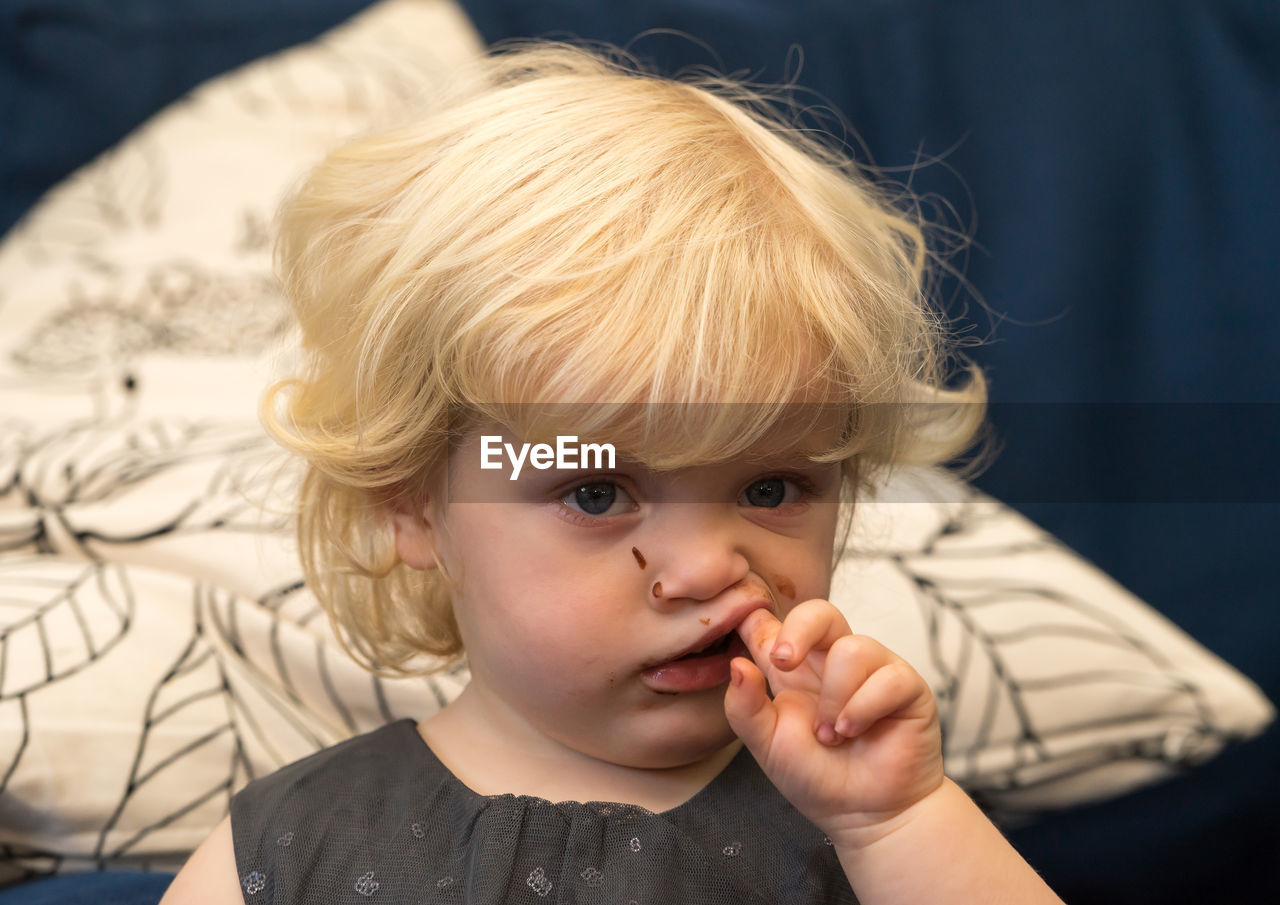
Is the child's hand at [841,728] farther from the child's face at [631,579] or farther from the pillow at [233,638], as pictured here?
the pillow at [233,638]

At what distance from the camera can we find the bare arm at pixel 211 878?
1.94ft

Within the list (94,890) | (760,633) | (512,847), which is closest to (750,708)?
(760,633)

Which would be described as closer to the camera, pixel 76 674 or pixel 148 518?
pixel 76 674

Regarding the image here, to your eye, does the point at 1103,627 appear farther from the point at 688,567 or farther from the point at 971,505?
the point at 688,567

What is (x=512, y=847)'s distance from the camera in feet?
1.91

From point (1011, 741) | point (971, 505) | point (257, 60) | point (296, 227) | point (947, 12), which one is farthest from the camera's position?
point (257, 60)

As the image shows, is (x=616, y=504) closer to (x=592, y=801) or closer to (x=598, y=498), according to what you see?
(x=598, y=498)

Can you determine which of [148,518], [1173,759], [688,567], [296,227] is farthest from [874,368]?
[148,518]

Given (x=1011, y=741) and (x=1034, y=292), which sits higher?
(x=1034, y=292)

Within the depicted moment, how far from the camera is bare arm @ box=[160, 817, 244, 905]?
0.59 meters

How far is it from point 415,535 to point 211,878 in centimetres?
21

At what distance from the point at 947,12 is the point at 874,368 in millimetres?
872

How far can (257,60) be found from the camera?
1563mm

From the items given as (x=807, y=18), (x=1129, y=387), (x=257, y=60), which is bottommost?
(x=1129, y=387)
